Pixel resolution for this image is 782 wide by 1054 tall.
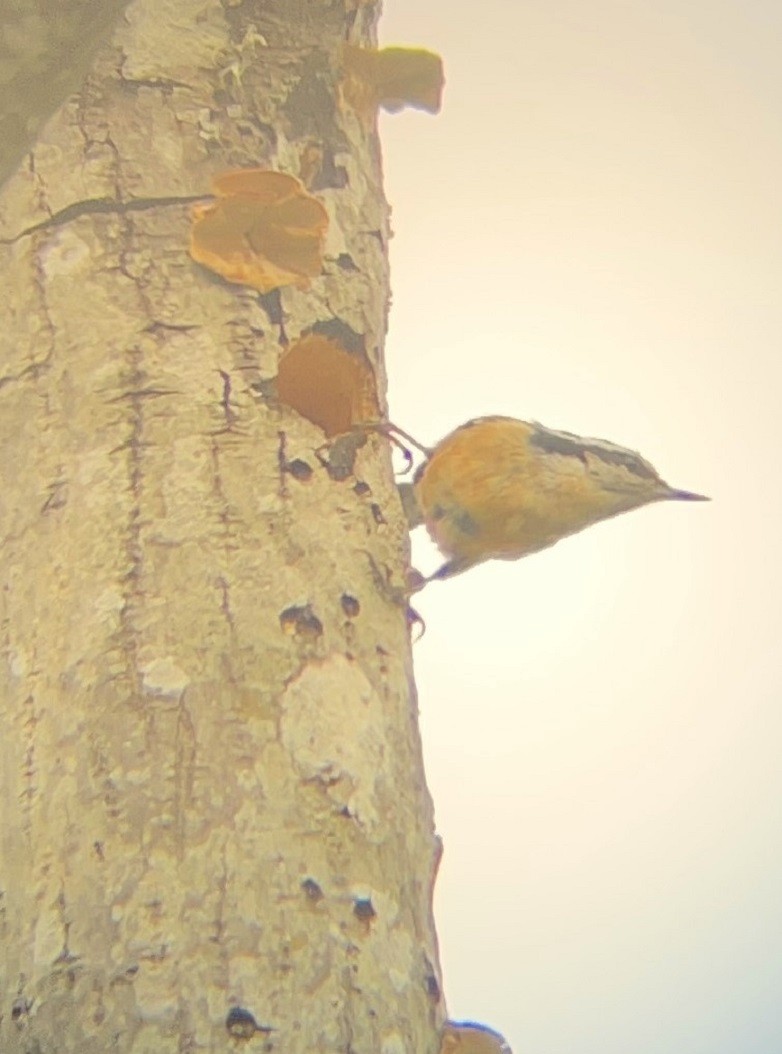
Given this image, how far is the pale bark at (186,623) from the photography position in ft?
4.69

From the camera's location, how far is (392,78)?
2109 millimetres

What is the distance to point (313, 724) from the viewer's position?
Answer: 1.57 metres

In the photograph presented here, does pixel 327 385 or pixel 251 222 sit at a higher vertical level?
pixel 251 222

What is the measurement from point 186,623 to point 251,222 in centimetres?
52

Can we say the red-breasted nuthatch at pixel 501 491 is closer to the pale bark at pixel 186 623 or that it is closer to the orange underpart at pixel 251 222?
the pale bark at pixel 186 623

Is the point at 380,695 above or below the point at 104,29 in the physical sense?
below

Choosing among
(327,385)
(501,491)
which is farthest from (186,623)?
(501,491)

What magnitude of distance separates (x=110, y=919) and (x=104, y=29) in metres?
0.90

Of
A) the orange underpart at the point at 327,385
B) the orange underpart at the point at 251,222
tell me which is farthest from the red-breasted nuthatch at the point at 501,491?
the orange underpart at the point at 251,222

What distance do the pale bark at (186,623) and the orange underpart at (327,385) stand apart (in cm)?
3

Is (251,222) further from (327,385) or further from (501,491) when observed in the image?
(501,491)

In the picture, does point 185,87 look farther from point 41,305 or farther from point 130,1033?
point 130,1033

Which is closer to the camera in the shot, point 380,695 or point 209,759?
point 209,759

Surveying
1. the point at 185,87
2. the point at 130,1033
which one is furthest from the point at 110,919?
the point at 185,87
